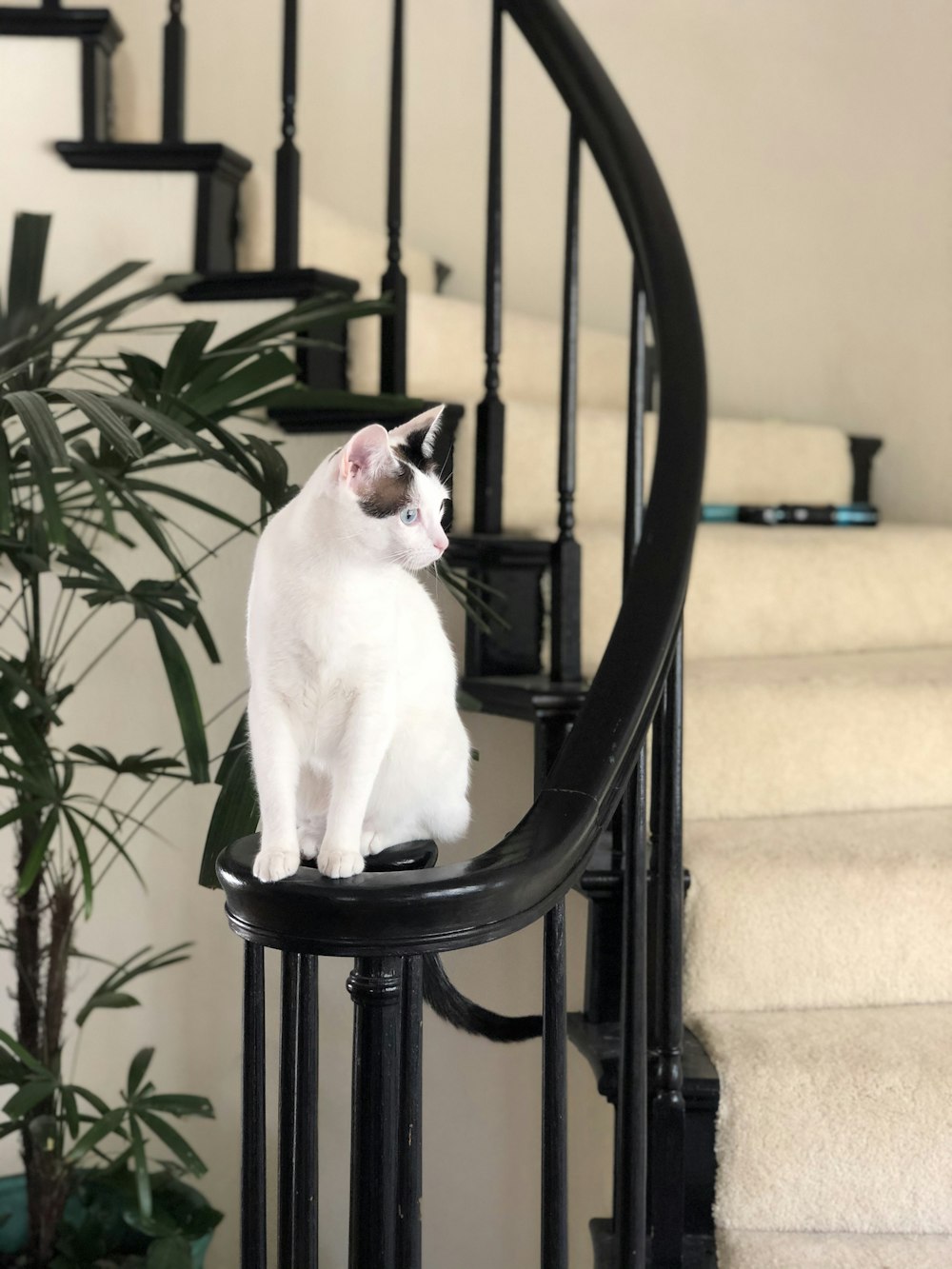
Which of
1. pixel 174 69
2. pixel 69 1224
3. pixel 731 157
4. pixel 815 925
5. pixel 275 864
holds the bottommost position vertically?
pixel 69 1224

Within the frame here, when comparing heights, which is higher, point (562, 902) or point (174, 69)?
point (174, 69)

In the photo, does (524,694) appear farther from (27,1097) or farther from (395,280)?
(27,1097)

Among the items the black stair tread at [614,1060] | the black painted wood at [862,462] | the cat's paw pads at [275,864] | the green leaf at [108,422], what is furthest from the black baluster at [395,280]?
the black painted wood at [862,462]

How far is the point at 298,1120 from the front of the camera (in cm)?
74

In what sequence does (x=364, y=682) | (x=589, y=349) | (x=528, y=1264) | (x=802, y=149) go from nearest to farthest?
1. (x=364, y=682)
2. (x=528, y=1264)
3. (x=589, y=349)
4. (x=802, y=149)

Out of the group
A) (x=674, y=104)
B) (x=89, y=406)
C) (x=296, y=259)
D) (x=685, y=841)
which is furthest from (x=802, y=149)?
(x=89, y=406)

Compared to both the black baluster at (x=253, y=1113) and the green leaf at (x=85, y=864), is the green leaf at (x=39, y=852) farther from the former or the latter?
the black baluster at (x=253, y=1113)

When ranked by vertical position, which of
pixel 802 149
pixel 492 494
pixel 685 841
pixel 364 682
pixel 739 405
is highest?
pixel 802 149

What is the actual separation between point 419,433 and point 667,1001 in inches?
28.9

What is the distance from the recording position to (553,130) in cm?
293

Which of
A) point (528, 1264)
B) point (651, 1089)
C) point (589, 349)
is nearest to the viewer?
point (651, 1089)

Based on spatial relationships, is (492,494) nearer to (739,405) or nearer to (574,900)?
(574,900)

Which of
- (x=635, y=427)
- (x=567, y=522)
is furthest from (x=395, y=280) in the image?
(x=635, y=427)

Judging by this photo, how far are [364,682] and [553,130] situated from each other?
8.26 ft
